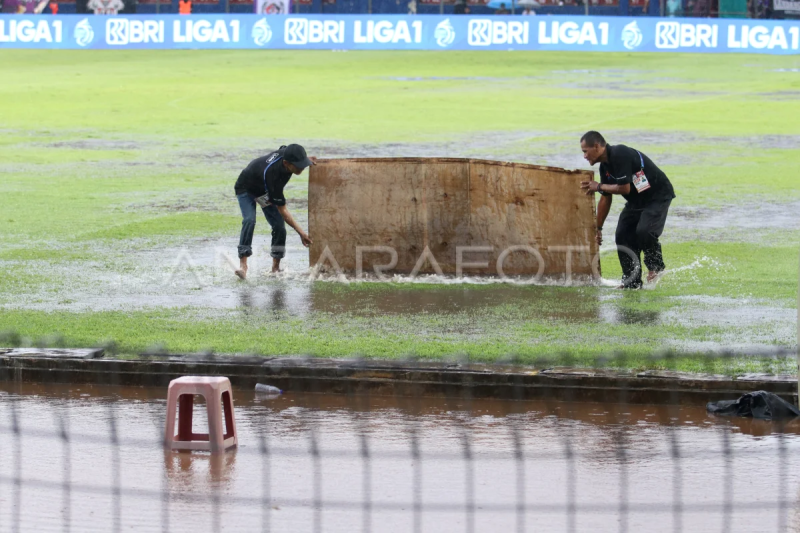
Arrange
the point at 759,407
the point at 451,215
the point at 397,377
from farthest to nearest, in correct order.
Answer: the point at 451,215
the point at 397,377
the point at 759,407

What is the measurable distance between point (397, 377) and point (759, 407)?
8.01 feet

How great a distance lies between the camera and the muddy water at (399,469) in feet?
22.5

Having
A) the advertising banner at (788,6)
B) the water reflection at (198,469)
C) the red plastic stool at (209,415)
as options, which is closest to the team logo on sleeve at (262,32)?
the advertising banner at (788,6)

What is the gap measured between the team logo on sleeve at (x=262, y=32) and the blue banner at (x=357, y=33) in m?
0.03

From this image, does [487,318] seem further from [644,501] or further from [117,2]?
[117,2]

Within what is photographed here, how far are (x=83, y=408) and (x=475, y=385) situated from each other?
2645 mm

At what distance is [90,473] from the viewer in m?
7.61

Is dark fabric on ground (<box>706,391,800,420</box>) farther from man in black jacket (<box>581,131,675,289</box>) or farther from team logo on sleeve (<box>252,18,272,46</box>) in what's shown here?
team logo on sleeve (<box>252,18,272,46</box>)

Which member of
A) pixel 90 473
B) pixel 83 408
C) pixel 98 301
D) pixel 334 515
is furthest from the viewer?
pixel 98 301

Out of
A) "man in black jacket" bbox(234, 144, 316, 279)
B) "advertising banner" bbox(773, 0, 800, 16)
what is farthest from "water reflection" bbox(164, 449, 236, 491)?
"advertising banner" bbox(773, 0, 800, 16)

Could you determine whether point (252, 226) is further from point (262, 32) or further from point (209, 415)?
point (262, 32)

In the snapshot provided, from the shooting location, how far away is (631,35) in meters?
45.3

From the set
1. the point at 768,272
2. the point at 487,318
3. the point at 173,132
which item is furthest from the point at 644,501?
the point at 173,132

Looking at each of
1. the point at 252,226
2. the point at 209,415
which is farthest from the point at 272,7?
the point at 209,415
